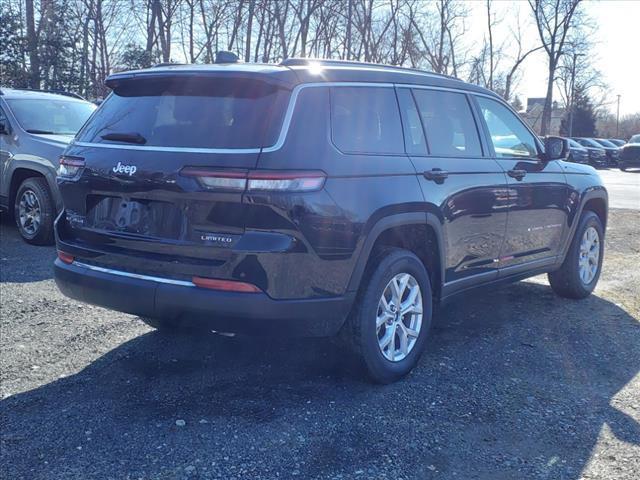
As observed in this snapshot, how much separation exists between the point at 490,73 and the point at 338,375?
143ft

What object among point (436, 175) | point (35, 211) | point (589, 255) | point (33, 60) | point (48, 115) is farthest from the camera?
point (33, 60)

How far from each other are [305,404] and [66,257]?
1670mm

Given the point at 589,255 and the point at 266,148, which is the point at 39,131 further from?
the point at 589,255

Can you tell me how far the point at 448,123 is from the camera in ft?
16.6

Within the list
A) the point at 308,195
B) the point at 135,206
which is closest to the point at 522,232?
the point at 308,195

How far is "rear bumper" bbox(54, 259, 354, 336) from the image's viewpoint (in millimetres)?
3660

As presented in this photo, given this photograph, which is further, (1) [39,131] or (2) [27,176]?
(1) [39,131]

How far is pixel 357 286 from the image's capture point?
4.02 meters

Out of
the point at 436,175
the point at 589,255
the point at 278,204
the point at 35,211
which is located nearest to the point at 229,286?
the point at 278,204

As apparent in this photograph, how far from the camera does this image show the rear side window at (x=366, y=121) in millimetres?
4051

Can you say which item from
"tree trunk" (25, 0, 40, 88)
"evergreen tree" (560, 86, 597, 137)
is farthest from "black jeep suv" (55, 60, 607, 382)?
"evergreen tree" (560, 86, 597, 137)

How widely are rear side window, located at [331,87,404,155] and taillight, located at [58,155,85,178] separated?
1479 mm

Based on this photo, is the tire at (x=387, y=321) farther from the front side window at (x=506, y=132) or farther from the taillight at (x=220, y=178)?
the front side window at (x=506, y=132)

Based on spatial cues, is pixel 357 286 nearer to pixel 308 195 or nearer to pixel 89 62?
pixel 308 195
